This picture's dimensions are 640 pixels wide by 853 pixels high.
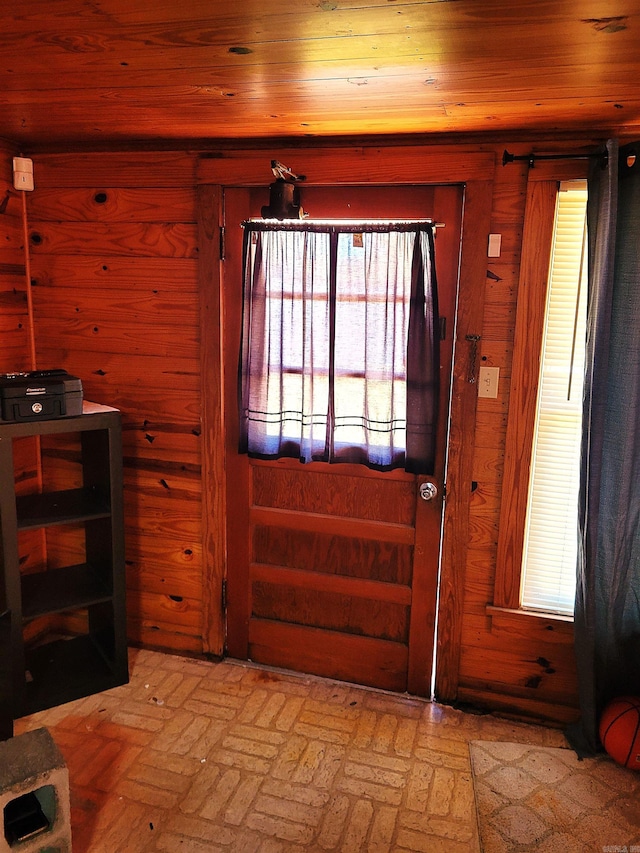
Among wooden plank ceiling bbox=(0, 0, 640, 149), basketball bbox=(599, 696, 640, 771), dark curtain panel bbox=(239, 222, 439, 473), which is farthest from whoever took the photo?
dark curtain panel bbox=(239, 222, 439, 473)

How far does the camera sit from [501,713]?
2760 mm

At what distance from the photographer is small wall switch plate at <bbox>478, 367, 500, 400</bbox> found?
254cm

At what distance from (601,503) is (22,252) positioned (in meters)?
2.79

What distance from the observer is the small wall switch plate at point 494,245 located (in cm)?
245

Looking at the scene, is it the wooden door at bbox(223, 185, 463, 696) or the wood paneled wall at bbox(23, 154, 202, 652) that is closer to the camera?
the wooden door at bbox(223, 185, 463, 696)

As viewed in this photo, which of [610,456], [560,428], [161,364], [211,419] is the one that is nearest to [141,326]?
[161,364]

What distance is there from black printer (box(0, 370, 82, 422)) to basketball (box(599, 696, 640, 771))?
2437 mm

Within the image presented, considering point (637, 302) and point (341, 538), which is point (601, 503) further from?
point (341, 538)

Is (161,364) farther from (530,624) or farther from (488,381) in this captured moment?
(530,624)

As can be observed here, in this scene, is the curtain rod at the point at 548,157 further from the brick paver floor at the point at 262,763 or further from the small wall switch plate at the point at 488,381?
the brick paver floor at the point at 262,763

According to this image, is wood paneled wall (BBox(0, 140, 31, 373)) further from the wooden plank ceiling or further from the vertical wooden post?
the vertical wooden post

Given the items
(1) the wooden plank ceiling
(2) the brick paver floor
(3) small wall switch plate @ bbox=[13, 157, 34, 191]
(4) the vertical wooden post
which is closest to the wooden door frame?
(4) the vertical wooden post

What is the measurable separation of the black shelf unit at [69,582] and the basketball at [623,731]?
207 centimetres

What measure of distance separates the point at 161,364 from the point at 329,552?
1175 mm
